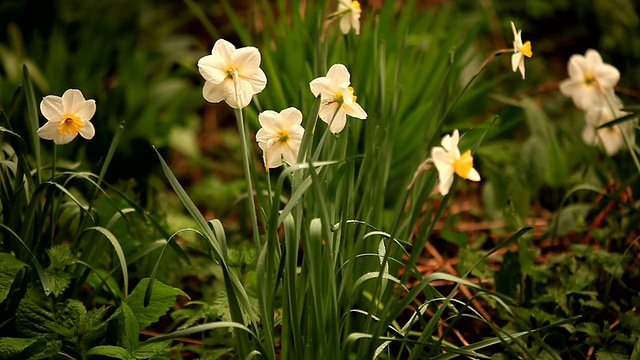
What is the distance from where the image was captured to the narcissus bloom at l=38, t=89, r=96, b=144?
1.05 meters

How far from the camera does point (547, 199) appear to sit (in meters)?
1.90

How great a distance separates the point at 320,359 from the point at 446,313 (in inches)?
20.5

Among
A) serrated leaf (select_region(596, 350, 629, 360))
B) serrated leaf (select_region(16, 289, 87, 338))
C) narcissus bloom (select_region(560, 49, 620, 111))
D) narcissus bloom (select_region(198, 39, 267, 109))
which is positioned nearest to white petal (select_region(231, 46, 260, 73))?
narcissus bloom (select_region(198, 39, 267, 109))

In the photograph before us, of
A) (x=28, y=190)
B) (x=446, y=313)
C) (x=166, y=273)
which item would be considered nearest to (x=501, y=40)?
(x=446, y=313)

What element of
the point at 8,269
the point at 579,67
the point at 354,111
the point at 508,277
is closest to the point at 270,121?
the point at 354,111

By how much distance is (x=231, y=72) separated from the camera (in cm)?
100

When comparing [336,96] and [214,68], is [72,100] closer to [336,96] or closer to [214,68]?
[214,68]

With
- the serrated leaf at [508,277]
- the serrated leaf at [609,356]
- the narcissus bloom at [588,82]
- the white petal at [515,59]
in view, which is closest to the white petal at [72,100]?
the white petal at [515,59]

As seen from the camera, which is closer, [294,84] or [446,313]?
[446,313]

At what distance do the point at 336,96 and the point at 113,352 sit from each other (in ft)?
1.73

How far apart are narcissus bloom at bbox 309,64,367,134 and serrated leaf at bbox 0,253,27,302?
56 centimetres

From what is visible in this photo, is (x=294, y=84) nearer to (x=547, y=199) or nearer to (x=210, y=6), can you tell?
(x=547, y=199)

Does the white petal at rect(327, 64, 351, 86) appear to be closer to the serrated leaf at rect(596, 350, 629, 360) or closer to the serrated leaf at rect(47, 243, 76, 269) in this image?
the serrated leaf at rect(47, 243, 76, 269)

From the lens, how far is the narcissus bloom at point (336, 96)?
0.96m
